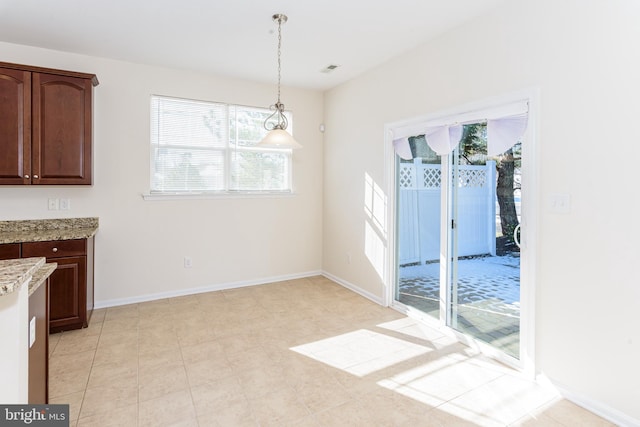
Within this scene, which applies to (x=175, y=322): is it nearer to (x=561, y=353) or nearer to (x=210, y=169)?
(x=210, y=169)

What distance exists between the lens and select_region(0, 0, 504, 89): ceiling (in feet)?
9.00

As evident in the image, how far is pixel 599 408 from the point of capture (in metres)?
2.11

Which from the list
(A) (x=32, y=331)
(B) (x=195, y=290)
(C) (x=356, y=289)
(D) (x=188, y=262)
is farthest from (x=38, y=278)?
(C) (x=356, y=289)

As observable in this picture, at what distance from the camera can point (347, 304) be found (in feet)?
13.3

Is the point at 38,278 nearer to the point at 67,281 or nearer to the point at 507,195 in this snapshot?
the point at 67,281

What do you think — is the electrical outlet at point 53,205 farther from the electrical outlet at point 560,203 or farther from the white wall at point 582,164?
the electrical outlet at point 560,203

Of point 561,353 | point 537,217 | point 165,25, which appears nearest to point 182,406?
point 561,353

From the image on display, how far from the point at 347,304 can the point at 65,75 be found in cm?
379

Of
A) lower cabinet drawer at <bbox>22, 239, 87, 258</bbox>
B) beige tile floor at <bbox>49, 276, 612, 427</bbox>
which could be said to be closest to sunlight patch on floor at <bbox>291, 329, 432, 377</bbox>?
beige tile floor at <bbox>49, 276, 612, 427</bbox>

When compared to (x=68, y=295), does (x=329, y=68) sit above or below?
above

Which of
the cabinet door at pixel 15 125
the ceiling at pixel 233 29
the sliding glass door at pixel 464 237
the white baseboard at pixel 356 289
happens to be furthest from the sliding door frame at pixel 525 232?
the cabinet door at pixel 15 125

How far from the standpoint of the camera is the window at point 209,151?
4.18m

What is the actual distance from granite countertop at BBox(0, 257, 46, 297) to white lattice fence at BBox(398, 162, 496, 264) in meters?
3.02

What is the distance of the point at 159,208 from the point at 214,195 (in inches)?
26.4
